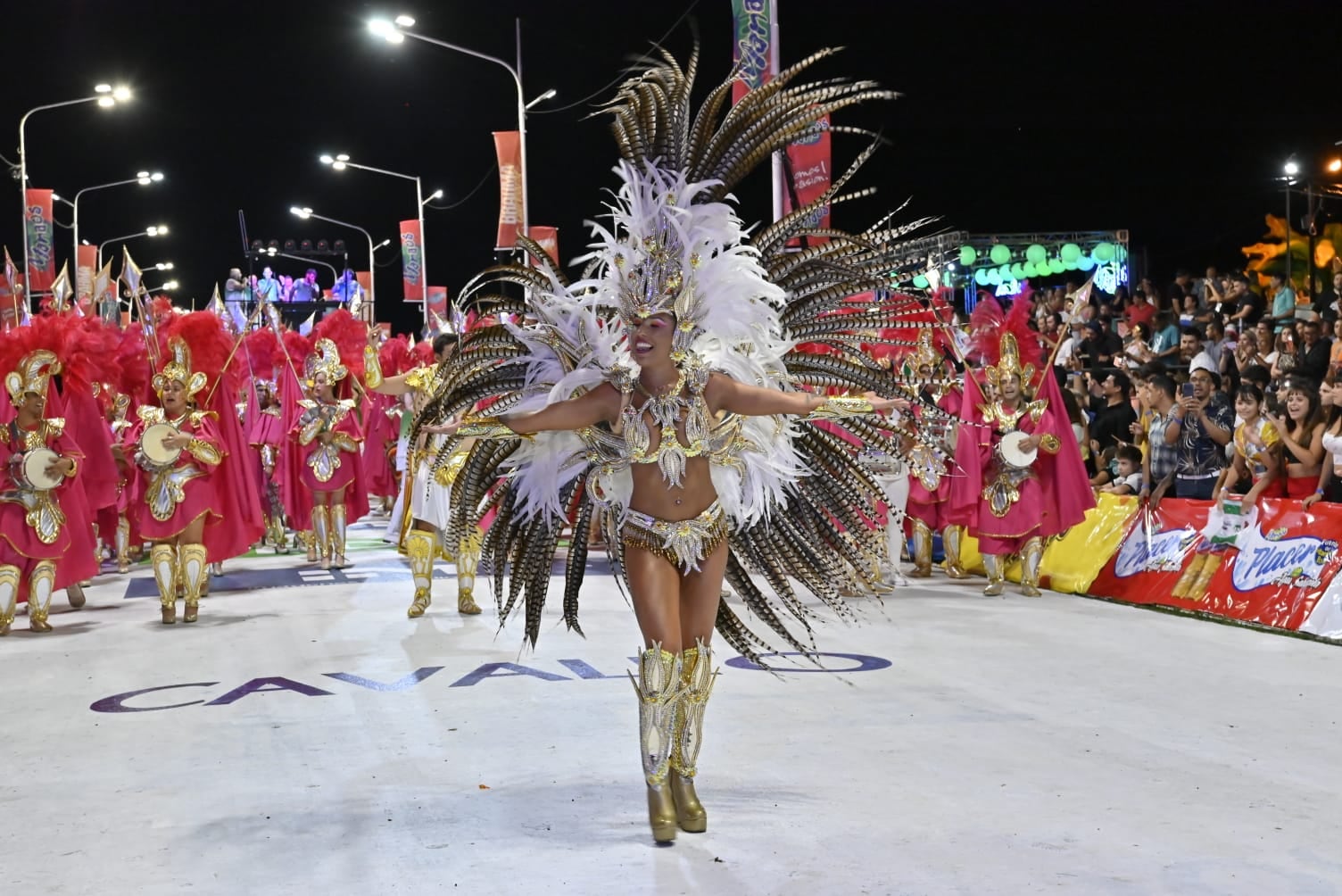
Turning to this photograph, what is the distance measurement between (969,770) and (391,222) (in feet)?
158

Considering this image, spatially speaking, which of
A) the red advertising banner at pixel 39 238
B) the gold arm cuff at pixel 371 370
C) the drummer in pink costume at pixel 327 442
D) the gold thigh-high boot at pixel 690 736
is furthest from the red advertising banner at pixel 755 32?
the red advertising banner at pixel 39 238

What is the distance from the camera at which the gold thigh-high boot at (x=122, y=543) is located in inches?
534

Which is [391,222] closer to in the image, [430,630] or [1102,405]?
[1102,405]

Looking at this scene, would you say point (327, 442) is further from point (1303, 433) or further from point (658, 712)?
point (658, 712)

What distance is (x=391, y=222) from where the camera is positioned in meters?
51.1

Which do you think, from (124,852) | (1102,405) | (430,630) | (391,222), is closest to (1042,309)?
(1102,405)

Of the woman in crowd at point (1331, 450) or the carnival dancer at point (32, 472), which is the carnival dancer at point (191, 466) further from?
the woman in crowd at point (1331, 450)

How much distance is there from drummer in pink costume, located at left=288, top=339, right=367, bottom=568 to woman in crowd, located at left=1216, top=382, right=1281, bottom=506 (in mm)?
7475

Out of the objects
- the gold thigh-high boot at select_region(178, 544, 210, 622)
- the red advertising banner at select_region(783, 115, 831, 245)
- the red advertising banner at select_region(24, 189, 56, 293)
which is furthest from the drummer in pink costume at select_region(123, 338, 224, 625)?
the red advertising banner at select_region(24, 189, 56, 293)

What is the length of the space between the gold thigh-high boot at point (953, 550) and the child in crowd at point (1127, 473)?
1269 mm

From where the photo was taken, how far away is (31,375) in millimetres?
9312

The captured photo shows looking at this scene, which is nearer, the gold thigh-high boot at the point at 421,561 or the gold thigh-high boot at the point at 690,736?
the gold thigh-high boot at the point at 690,736

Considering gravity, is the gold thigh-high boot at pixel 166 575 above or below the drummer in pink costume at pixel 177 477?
below

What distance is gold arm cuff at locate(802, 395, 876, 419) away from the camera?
4801 mm
